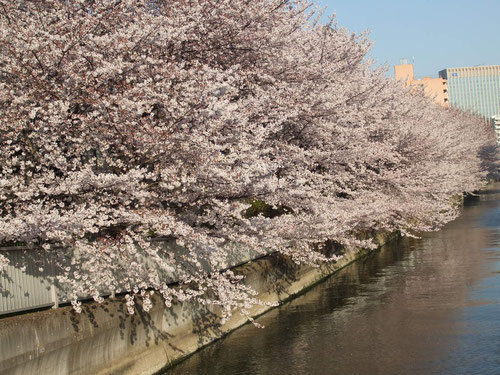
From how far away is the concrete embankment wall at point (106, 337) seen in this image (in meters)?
10.2

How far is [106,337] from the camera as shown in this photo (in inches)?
476

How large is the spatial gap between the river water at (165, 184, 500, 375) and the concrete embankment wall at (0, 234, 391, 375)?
48 cm

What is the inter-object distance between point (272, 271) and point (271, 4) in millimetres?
7839

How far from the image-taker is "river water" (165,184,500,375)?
14.0 metres

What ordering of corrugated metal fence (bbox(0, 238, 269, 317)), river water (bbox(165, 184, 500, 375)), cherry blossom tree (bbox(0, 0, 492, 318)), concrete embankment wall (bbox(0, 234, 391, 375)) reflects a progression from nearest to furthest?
concrete embankment wall (bbox(0, 234, 391, 375)), corrugated metal fence (bbox(0, 238, 269, 317)), cherry blossom tree (bbox(0, 0, 492, 318)), river water (bbox(165, 184, 500, 375))

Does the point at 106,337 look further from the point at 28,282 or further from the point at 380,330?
the point at 380,330

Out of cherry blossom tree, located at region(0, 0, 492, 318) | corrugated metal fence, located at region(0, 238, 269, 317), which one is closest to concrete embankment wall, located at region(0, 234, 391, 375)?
corrugated metal fence, located at region(0, 238, 269, 317)

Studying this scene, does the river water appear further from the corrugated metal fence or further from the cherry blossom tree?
the corrugated metal fence

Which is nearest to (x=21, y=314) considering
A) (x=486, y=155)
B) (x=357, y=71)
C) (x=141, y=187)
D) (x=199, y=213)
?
(x=141, y=187)

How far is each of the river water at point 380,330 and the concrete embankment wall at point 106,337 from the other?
0.48 meters

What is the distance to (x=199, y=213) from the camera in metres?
15.0

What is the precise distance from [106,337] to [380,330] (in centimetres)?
725

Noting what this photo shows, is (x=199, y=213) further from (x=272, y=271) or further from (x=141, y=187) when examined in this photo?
(x=272, y=271)

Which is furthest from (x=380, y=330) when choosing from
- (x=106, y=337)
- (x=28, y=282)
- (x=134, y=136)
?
(x=28, y=282)
